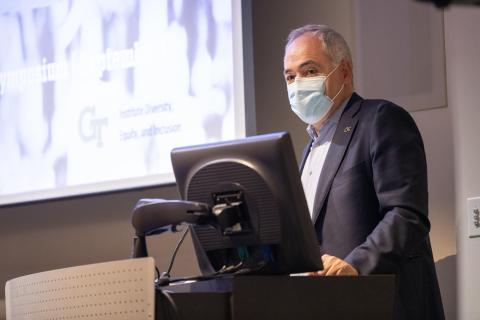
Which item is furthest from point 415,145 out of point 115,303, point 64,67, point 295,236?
point 64,67

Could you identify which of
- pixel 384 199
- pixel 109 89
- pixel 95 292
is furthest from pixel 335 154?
pixel 109 89

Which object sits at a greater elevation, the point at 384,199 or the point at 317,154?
the point at 317,154

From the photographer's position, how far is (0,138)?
3865 millimetres

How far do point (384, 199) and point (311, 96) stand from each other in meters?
0.44

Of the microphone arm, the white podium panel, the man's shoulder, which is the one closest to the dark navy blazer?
the man's shoulder

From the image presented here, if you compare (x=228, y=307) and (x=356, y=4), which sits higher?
(x=356, y=4)

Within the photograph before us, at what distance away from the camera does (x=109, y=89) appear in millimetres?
3617

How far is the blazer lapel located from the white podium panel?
807mm

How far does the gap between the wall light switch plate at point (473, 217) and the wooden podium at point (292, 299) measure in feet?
3.87

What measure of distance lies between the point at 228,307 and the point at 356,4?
72.0 inches

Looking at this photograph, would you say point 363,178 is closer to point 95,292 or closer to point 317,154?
point 317,154

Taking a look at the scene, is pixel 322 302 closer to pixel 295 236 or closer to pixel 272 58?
pixel 295 236

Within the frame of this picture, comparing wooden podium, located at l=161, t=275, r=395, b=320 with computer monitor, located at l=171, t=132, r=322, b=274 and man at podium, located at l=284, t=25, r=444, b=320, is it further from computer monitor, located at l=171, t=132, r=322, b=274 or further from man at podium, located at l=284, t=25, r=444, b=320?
man at podium, located at l=284, t=25, r=444, b=320

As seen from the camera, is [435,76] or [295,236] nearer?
[295,236]
